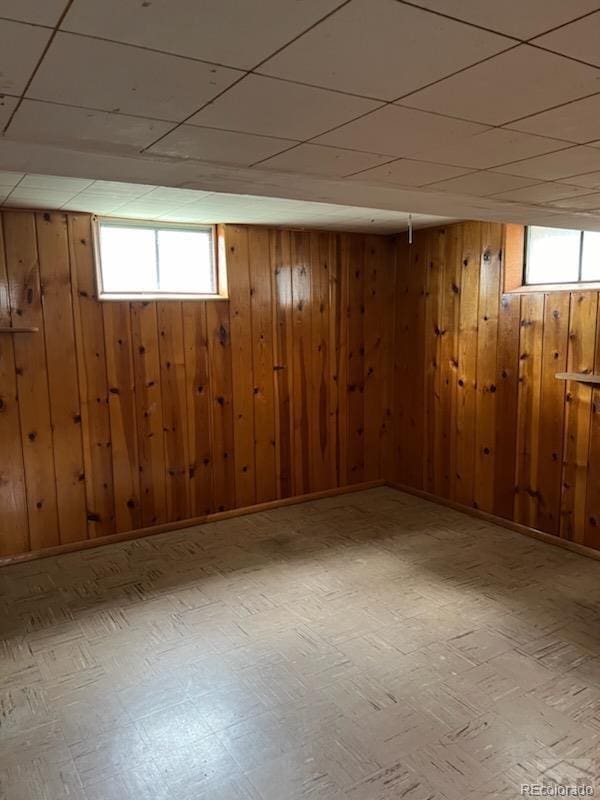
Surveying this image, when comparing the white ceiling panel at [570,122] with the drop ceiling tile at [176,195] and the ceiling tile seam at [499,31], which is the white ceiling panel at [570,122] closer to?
the ceiling tile seam at [499,31]

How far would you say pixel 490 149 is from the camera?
1598 millimetres

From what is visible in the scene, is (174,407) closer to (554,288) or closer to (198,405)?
(198,405)

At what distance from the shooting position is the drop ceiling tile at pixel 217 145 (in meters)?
1.45

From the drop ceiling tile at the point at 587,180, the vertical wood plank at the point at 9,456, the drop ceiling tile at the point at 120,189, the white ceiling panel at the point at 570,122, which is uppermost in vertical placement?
the drop ceiling tile at the point at 120,189

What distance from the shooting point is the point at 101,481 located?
12.7 feet

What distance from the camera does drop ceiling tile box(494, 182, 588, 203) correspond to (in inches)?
82.8

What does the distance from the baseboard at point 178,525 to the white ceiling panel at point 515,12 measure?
12.0 ft

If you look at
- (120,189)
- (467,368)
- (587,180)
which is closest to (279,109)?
(587,180)

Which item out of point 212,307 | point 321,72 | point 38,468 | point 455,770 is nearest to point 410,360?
point 212,307

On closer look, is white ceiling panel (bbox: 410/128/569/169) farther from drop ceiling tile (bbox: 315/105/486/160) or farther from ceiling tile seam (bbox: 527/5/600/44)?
ceiling tile seam (bbox: 527/5/600/44)

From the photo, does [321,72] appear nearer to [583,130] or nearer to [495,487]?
[583,130]

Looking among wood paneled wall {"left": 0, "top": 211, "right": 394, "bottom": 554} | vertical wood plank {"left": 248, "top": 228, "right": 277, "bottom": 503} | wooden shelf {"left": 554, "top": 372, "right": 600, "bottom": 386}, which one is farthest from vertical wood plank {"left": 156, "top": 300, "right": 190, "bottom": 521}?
wooden shelf {"left": 554, "top": 372, "right": 600, "bottom": 386}

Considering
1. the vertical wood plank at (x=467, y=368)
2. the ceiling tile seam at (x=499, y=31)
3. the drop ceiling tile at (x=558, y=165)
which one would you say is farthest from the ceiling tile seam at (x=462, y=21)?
the vertical wood plank at (x=467, y=368)

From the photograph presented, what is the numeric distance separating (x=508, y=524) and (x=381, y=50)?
3.63m
